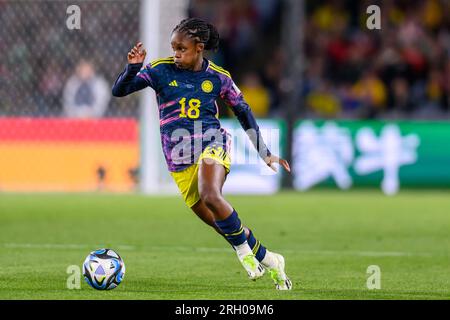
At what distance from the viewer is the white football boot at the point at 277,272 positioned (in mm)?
8031

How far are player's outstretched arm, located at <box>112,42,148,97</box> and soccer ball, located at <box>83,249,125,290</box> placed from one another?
1.23m

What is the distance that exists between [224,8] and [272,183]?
639 centimetres

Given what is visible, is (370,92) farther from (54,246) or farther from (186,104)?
(186,104)

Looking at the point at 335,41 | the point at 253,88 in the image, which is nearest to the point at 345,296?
the point at 253,88

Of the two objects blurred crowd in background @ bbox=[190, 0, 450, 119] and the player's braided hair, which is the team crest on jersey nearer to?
the player's braided hair

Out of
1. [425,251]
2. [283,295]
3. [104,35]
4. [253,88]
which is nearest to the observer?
[283,295]

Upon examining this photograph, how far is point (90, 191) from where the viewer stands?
1889 cm

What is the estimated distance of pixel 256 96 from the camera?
22.0 meters

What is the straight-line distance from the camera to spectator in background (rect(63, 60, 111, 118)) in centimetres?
1905

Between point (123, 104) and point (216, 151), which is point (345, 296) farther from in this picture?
point (123, 104)

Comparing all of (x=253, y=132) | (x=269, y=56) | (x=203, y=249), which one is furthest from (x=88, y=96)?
(x=253, y=132)

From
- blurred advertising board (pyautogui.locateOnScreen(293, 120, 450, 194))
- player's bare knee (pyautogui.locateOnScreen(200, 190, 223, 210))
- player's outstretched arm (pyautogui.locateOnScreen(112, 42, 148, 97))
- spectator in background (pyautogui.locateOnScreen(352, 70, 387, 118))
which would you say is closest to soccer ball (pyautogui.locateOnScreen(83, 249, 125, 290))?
player's bare knee (pyautogui.locateOnScreen(200, 190, 223, 210))

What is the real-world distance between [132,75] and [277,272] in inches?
70.0

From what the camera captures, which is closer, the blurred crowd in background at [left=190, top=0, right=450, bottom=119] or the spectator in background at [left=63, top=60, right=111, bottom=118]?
the spectator in background at [left=63, top=60, right=111, bottom=118]
